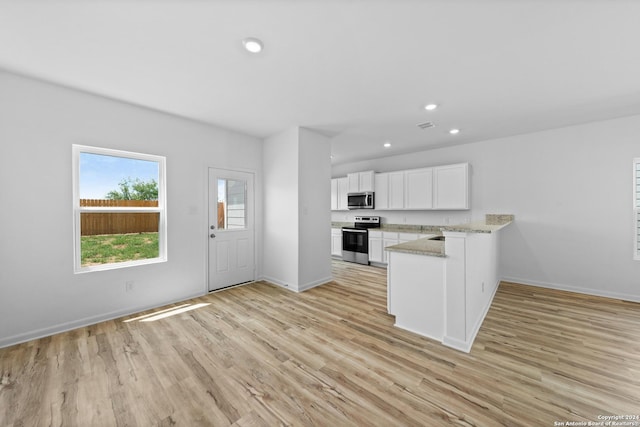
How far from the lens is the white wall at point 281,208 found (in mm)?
4047

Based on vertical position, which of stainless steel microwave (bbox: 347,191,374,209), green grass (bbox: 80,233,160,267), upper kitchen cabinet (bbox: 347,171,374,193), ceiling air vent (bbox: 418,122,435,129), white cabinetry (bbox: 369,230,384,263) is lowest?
white cabinetry (bbox: 369,230,384,263)

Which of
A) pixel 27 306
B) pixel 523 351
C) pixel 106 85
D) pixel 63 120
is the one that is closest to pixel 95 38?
pixel 106 85

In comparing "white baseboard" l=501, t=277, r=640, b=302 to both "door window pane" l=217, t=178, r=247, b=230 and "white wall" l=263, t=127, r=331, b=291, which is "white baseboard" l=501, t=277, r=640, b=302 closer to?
"white wall" l=263, t=127, r=331, b=291

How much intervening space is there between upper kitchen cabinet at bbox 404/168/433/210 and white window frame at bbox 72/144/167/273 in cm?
465

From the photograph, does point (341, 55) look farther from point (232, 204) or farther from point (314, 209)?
point (232, 204)

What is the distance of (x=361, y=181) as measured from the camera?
20.7 ft

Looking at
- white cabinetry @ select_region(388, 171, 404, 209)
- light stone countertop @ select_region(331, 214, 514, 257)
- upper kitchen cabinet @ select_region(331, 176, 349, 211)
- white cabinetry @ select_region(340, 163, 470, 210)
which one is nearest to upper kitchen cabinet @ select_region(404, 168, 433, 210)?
white cabinetry @ select_region(340, 163, 470, 210)

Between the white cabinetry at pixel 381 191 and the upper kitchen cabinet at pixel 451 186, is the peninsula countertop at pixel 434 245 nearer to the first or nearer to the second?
the upper kitchen cabinet at pixel 451 186

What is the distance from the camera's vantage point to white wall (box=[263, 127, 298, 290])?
13.3 ft

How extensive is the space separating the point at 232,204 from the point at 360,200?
3248mm

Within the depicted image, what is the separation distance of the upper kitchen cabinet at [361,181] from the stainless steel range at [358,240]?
2.50 feet

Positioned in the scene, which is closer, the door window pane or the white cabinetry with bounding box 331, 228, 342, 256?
the door window pane

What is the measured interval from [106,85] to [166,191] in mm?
1354

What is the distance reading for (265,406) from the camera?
168 centimetres
